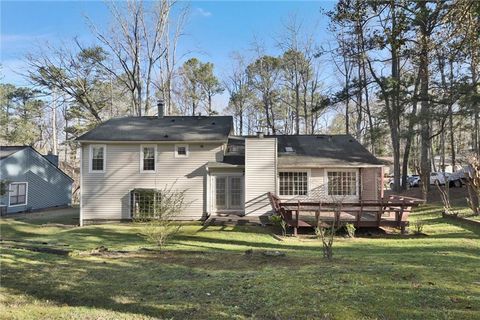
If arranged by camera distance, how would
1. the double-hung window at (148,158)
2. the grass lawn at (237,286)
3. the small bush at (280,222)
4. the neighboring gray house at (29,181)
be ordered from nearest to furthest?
the grass lawn at (237,286) < the small bush at (280,222) < the double-hung window at (148,158) < the neighboring gray house at (29,181)

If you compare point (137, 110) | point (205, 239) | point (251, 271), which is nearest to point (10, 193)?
point (137, 110)

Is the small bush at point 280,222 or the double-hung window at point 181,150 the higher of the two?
the double-hung window at point 181,150

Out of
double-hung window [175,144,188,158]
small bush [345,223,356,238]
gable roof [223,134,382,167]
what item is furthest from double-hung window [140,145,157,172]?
small bush [345,223,356,238]

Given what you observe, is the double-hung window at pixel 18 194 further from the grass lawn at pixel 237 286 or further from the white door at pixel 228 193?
the grass lawn at pixel 237 286

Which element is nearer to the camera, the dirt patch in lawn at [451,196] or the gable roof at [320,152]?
the gable roof at [320,152]

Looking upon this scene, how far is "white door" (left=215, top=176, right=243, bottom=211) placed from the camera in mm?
17875

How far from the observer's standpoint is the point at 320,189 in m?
17.6

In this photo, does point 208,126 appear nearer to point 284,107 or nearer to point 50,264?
point 50,264

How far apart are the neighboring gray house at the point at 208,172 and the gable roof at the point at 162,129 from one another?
5 cm

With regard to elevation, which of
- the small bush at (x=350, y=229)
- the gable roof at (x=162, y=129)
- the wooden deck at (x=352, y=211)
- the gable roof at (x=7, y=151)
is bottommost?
the small bush at (x=350, y=229)

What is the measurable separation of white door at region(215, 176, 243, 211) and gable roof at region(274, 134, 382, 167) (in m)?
2.32

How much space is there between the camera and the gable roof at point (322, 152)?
17691 mm

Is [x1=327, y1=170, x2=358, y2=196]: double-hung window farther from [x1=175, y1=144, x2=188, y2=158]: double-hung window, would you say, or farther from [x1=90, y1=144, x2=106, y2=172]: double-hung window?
[x1=90, y1=144, x2=106, y2=172]: double-hung window

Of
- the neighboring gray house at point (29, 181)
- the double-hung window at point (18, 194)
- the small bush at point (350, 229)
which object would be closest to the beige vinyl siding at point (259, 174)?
the small bush at point (350, 229)
